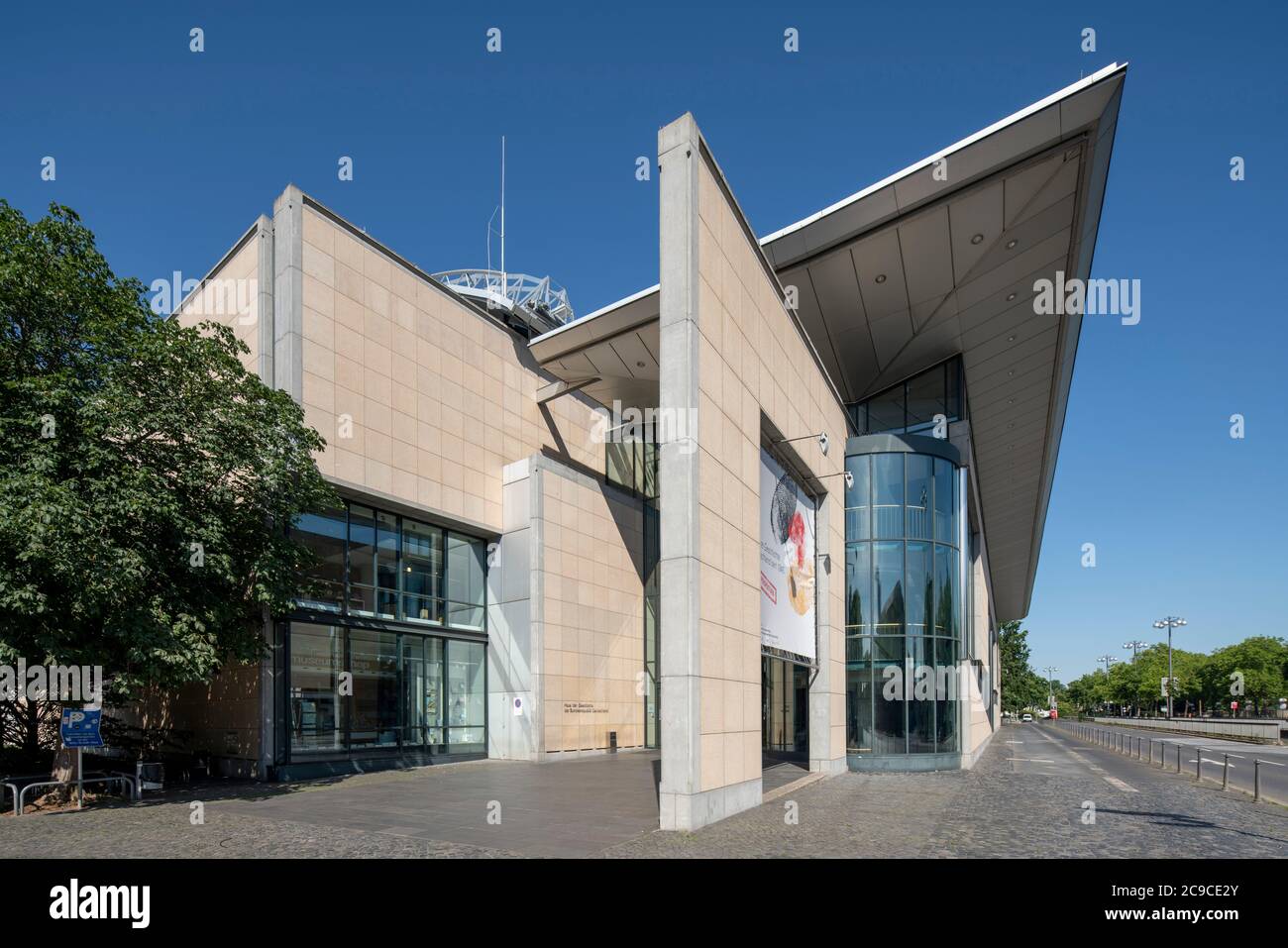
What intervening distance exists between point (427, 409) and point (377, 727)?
8726mm

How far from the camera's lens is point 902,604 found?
23641 mm

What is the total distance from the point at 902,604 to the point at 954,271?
29.4 ft

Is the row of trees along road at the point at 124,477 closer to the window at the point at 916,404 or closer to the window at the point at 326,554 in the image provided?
the window at the point at 326,554

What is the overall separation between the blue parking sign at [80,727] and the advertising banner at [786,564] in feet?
37.3

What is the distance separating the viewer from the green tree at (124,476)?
12875 mm

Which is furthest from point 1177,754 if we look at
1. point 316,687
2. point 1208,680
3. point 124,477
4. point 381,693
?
point 1208,680

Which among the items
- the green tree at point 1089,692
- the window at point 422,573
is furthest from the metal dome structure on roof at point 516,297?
the green tree at point 1089,692

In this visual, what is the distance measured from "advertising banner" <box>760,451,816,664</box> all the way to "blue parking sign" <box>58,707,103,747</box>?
448 inches

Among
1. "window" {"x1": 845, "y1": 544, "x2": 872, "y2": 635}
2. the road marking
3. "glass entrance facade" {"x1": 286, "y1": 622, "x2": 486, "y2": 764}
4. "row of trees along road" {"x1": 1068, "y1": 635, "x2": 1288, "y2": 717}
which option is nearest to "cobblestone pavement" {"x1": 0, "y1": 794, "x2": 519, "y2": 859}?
"glass entrance facade" {"x1": 286, "y1": 622, "x2": 486, "y2": 764}

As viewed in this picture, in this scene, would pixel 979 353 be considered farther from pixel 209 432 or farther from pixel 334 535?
pixel 209 432

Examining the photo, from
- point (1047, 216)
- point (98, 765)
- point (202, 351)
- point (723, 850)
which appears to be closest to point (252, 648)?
point (202, 351)

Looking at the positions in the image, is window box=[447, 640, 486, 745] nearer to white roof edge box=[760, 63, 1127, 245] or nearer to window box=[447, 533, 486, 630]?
window box=[447, 533, 486, 630]

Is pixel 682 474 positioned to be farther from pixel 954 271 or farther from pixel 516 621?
pixel 516 621

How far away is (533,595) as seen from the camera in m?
26.6
